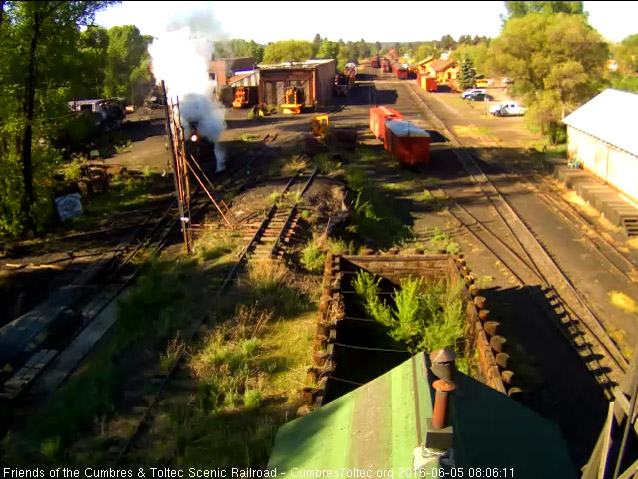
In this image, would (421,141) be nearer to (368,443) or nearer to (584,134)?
(584,134)

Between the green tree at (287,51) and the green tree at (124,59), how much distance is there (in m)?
15.8

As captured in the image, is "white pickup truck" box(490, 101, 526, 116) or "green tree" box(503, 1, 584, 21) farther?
"green tree" box(503, 1, 584, 21)

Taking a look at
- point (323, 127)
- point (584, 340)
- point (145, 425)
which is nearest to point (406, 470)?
point (145, 425)

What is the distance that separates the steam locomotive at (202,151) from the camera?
22781 mm

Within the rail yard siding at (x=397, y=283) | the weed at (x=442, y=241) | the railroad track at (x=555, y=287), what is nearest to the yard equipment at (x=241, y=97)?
the railroad track at (x=555, y=287)

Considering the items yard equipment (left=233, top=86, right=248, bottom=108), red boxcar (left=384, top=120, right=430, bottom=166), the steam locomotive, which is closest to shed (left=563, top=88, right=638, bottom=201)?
red boxcar (left=384, top=120, right=430, bottom=166)

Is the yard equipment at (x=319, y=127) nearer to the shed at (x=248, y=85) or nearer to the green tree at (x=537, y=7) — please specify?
the shed at (x=248, y=85)

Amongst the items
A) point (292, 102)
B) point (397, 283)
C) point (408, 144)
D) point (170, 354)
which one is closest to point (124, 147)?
point (408, 144)

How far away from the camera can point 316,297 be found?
473 inches

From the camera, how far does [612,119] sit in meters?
23.5

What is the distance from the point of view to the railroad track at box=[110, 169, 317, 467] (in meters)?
7.58

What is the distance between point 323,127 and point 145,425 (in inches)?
1099

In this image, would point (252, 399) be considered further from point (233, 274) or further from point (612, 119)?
point (612, 119)

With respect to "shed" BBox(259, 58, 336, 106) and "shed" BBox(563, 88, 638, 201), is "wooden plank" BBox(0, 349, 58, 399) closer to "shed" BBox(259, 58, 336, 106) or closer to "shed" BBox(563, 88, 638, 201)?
"shed" BBox(563, 88, 638, 201)
